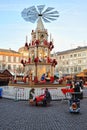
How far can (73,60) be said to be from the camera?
264 feet

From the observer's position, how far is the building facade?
7600 centimetres

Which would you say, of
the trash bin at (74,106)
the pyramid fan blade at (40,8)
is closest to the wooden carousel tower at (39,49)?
the pyramid fan blade at (40,8)

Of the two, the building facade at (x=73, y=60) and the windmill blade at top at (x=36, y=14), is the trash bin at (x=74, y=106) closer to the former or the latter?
the windmill blade at top at (x=36, y=14)

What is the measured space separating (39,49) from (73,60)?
55.2m

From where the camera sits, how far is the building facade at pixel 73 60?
76.0 meters

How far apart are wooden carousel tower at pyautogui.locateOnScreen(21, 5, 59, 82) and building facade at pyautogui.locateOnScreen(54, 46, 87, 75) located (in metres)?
47.7

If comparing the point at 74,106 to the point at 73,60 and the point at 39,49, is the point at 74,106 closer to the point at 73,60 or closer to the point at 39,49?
the point at 39,49

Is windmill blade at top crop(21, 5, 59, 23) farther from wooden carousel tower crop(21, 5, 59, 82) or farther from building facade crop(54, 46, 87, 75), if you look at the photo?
building facade crop(54, 46, 87, 75)

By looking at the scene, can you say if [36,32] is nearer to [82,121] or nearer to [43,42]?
[43,42]

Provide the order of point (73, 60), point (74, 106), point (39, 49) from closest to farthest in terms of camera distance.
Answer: point (74, 106) < point (39, 49) < point (73, 60)

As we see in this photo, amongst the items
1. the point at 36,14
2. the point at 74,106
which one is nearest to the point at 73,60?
the point at 36,14

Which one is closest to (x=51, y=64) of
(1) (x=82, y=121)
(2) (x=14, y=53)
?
(1) (x=82, y=121)

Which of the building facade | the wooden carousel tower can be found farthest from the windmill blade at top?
the building facade

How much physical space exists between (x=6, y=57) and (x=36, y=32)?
5565cm
